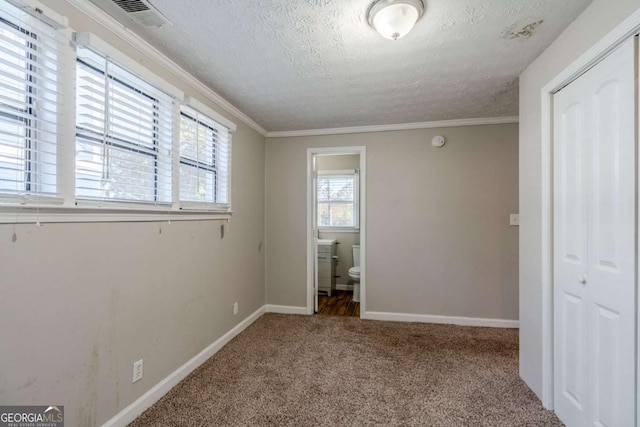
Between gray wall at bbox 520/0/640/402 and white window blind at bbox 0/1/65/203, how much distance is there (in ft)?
8.53

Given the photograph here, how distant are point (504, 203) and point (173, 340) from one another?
134 inches

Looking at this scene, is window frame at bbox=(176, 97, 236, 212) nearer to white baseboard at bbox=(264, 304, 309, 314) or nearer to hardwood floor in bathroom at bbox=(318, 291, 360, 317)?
white baseboard at bbox=(264, 304, 309, 314)

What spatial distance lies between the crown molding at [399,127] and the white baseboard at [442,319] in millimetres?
2159

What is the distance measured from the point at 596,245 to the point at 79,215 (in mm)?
2568

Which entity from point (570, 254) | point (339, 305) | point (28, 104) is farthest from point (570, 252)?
point (339, 305)

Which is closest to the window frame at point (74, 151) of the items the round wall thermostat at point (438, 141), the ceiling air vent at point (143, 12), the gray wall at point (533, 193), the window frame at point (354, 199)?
the ceiling air vent at point (143, 12)

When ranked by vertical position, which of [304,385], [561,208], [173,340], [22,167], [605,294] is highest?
[22,167]

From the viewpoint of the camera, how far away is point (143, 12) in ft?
4.98

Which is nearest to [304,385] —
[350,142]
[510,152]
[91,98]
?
[91,98]

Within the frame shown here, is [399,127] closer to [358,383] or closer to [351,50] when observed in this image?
[351,50]

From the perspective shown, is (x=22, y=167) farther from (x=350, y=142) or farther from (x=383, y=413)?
(x=350, y=142)

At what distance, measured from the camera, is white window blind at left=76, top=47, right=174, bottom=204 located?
149 centimetres

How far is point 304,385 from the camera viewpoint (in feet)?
7.00

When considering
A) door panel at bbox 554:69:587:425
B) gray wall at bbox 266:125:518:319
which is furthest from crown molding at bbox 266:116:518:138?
door panel at bbox 554:69:587:425
